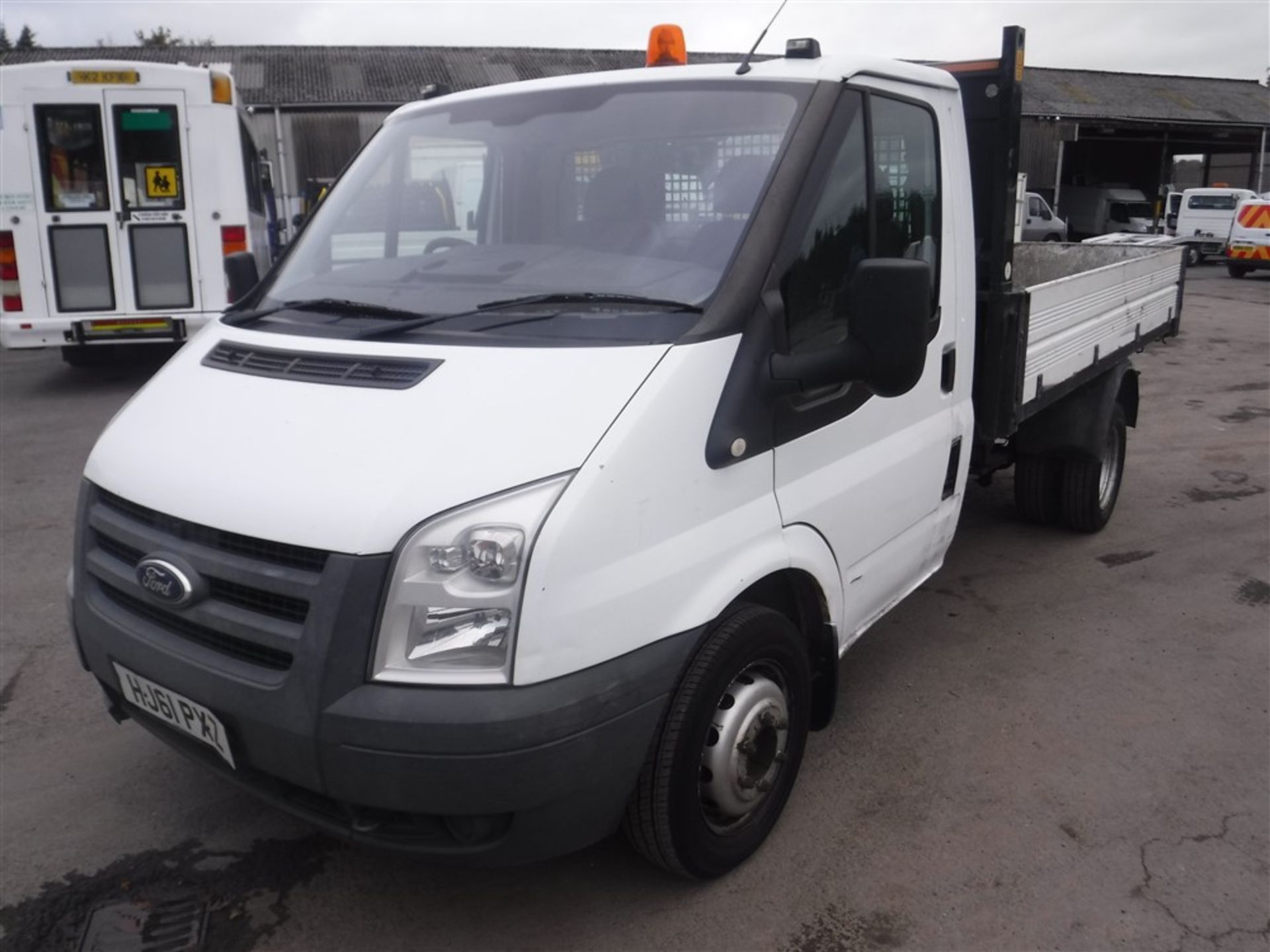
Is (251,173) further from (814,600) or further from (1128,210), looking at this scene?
(1128,210)

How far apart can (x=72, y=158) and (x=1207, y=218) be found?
2712cm

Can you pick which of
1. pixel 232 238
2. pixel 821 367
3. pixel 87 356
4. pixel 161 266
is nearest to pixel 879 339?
pixel 821 367

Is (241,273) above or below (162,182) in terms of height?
below

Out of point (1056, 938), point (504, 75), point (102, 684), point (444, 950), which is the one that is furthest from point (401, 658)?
point (504, 75)

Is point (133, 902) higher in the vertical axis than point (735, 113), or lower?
lower

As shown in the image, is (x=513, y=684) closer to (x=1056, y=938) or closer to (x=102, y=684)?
(x=102, y=684)

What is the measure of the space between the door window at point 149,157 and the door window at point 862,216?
8.89 m

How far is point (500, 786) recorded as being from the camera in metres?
2.32

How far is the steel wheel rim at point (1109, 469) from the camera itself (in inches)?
235

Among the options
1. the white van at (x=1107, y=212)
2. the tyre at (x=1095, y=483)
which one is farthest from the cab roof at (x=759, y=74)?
the white van at (x=1107, y=212)

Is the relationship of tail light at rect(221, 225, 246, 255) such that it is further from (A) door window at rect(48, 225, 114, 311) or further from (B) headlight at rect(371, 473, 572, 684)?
(B) headlight at rect(371, 473, 572, 684)

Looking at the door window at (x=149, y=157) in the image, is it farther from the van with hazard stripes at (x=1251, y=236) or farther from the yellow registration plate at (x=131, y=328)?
the van with hazard stripes at (x=1251, y=236)

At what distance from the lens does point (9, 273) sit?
10070mm

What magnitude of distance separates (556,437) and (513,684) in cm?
55
